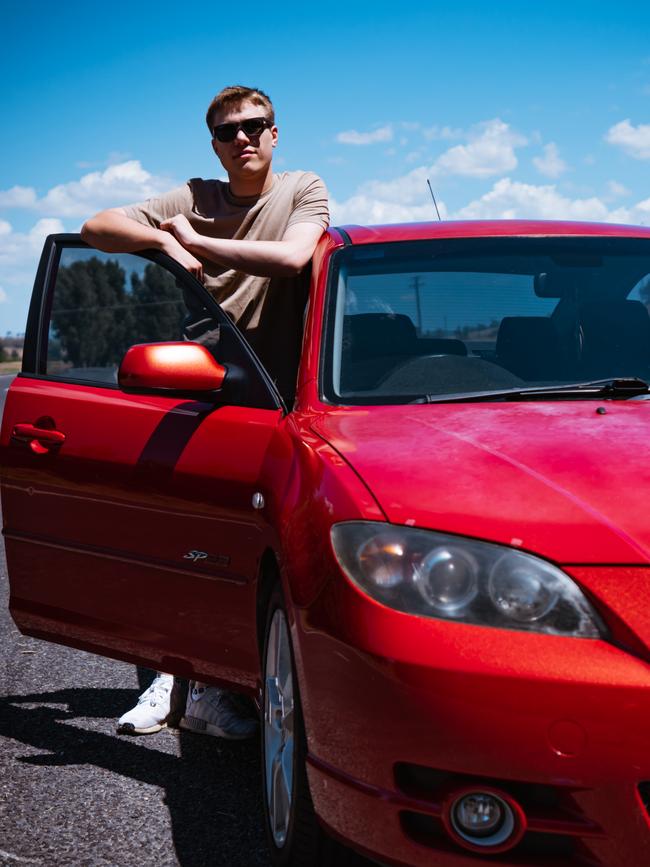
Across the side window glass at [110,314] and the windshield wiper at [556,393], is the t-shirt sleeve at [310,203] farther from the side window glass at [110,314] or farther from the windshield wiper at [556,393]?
the windshield wiper at [556,393]

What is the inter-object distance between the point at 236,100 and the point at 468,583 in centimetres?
269

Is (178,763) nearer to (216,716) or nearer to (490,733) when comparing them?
(216,716)

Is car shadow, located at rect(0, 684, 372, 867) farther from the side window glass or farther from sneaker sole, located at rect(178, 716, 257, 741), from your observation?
the side window glass

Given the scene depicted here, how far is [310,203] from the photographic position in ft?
14.0

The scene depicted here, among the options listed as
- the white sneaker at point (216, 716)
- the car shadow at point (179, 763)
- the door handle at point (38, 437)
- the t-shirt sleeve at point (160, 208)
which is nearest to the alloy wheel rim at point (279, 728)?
the car shadow at point (179, 763)

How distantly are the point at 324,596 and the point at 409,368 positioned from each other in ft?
3.88

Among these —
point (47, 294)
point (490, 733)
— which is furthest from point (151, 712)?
point (490, 733)

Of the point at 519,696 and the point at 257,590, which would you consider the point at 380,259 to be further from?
the point at 519,696

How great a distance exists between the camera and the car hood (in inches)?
94.1

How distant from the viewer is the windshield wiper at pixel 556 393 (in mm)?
3293

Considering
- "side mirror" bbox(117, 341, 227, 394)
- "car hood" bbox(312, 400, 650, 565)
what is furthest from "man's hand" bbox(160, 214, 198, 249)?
"car hood" bbox(312, 400, 650, 565)

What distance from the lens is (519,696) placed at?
7.34ft

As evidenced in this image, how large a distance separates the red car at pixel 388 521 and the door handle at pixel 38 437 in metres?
0.01

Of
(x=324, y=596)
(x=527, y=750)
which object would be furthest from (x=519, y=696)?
(x=324, y=596)
